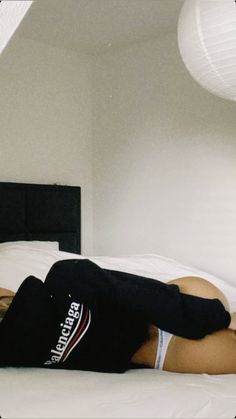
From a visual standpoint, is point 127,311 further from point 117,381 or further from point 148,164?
point 148,164

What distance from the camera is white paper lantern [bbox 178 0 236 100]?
134cm

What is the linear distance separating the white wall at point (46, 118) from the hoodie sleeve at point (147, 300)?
5.25 feet

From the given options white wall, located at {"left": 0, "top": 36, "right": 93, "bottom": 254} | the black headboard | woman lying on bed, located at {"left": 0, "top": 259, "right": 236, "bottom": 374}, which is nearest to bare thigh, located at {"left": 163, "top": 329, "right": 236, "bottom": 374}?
woman lying on bed, located at {"left": 0, "top": 259, "right": 236, "bottom": 374}

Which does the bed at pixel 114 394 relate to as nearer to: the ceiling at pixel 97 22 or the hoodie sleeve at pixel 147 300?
the hoodie sleeve at pixel 147 300

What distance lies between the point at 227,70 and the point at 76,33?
1640 mm

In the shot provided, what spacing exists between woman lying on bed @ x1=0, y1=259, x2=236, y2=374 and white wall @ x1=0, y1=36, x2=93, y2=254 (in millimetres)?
1604

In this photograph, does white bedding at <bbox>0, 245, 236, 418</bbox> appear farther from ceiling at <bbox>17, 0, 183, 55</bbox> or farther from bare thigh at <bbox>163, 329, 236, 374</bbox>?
ceiling at <bbox>17, 0, 183, 55</bbox>

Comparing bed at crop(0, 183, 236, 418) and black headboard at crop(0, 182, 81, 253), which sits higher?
black headboard at crop(0, 182, 81, 253)

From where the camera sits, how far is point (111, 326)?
1264 mm

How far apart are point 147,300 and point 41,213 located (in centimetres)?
171

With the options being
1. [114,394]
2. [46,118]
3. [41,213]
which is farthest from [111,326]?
[46,118]

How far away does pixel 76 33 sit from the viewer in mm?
2869

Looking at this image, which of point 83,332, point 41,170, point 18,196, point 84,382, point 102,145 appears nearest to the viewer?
point 84,382

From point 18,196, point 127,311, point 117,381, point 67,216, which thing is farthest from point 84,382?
point 67,216
